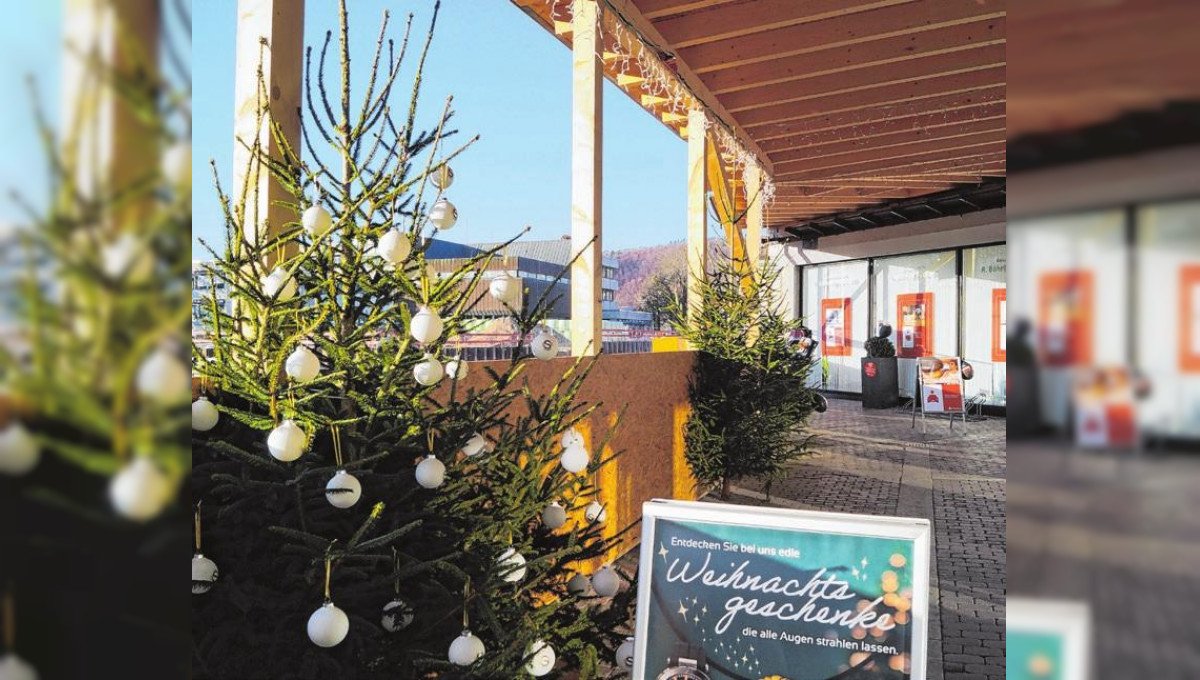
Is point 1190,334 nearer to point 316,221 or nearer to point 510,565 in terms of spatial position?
point 316,221

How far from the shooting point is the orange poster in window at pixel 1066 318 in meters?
0.34

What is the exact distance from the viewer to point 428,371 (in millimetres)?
1898

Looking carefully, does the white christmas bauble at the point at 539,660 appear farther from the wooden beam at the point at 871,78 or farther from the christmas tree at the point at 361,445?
the wooden beam at the point at 871,78

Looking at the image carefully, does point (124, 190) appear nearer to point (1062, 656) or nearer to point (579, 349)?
point (1062, 656)

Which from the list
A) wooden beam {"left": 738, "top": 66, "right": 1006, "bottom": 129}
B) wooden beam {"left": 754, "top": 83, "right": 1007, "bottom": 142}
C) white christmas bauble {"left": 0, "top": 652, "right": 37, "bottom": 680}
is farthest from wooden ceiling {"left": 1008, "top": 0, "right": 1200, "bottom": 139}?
wooden beam {"left": 754, "top": 83, "right": 1007, "bottom": 142}

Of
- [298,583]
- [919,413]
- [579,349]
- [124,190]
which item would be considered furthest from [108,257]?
[919,413]

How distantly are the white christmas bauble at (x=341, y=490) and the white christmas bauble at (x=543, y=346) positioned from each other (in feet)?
2.86

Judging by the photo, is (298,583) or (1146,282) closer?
(1146,282)

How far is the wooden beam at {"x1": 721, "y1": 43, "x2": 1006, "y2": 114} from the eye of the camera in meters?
6.04

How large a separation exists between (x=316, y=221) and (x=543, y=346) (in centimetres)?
89

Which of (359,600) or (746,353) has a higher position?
(746,353)

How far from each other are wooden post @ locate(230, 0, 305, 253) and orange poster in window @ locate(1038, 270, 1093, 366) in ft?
6.84

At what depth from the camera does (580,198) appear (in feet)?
15.2

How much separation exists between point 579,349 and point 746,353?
2731 mm
